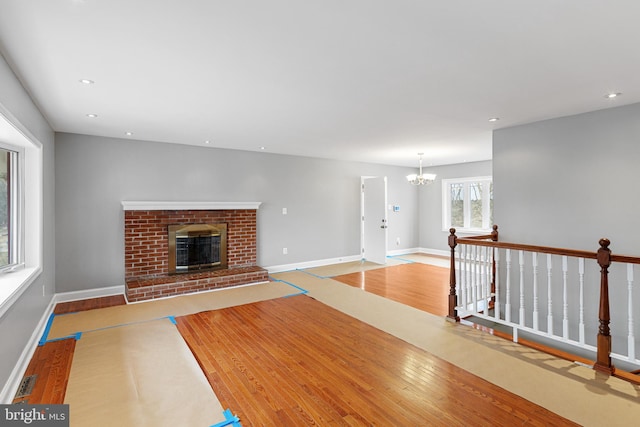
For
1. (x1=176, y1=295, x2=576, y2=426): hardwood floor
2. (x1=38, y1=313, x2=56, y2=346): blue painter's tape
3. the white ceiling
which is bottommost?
(x1=176, y1=295, x2=576, y2=426): hardwood floor

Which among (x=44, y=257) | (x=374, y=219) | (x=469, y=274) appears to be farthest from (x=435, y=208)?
(x=44, y=257)

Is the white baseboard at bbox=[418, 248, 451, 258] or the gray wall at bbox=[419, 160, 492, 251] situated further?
the white baseboard at bbox=[418, 248, 451, 258]

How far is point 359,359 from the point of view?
2947 millimetres

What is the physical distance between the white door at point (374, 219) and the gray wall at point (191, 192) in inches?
7.8

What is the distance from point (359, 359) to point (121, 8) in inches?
123

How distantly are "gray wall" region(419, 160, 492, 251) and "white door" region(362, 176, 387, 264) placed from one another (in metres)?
2.23

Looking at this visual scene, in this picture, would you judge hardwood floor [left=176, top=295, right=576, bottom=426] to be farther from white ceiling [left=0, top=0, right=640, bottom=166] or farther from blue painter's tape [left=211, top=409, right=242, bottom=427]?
white ceiling [left=0, top=0, right=640, bottom=166]

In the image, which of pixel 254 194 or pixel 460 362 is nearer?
pixel 460 362

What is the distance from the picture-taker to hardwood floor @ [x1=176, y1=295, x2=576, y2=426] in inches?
84.7

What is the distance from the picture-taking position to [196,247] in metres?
5.71

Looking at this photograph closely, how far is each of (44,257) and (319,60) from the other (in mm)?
3941

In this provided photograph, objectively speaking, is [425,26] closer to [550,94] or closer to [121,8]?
[121,8]

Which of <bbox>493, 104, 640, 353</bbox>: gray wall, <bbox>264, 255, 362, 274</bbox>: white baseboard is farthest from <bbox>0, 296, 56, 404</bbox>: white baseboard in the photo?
<bbox>493, 104, 640, 353</bbox>: gray wall

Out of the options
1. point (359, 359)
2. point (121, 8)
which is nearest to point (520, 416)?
point (359, 359)
